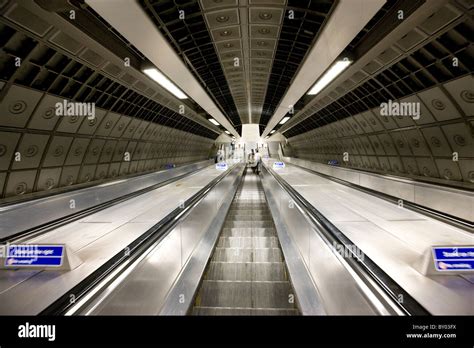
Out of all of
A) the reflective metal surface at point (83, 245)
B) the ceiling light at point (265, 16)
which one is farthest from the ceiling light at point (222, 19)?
the reflective metal surface at point (83, 245)

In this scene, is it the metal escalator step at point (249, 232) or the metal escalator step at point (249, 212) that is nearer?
the metal escalator step at point (249, 232)

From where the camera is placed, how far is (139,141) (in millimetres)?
11797

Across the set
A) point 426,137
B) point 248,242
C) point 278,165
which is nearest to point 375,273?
point 248,242

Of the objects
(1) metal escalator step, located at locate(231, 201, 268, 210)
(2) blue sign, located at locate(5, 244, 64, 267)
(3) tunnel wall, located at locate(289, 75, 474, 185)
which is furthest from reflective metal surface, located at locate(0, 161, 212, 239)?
(3) tunnel wall, located at locate(289, 75, 474, 185)

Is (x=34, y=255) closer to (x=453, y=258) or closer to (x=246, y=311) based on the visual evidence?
(x=246, y=311)

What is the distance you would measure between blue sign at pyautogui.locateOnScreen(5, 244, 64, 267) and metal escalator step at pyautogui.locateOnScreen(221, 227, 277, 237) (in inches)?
148

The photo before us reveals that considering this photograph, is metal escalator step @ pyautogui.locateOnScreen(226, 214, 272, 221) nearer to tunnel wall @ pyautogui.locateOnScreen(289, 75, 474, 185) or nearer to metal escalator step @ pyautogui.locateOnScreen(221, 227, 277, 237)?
metal escalator step @ pyautogui.locateOnScreen(221, 227, 277, 237)

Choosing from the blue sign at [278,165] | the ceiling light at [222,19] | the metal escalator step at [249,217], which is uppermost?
the ceiling light at [222,19]

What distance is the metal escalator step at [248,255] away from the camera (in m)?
4.48

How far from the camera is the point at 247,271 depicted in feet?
12.9

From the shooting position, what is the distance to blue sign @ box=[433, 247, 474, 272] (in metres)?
2.13

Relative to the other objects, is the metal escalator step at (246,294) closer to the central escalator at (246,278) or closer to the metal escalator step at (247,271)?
the central escalator at (246,278)

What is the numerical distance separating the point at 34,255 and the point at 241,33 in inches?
229
